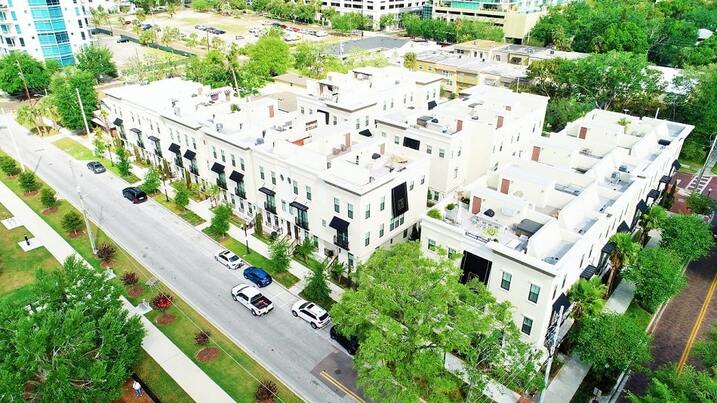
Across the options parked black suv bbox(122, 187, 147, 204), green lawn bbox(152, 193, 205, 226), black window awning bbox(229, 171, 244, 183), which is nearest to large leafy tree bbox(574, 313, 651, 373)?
black window awning bbox(229, 171, 244, 183)

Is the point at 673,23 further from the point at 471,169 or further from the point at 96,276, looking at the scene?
the point at 96,276

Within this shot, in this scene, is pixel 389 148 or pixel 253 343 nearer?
pixel 253 343

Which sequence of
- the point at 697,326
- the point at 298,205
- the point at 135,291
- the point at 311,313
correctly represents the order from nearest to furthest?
1. the point at 311,313
2. the point at 697,326
3. the point at 135,291
4. the point at 298,205

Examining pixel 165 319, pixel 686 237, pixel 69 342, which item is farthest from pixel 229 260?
pixel 686 237

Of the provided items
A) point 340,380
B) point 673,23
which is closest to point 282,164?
point 340,380

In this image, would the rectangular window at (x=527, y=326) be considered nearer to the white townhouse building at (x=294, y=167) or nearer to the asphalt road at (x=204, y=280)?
the asphalt road at (x=204, y=280)

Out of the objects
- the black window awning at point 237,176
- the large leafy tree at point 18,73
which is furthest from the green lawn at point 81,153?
the large leafy tree at point 18,73

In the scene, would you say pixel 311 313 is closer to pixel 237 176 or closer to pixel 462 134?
pixel 237 176
